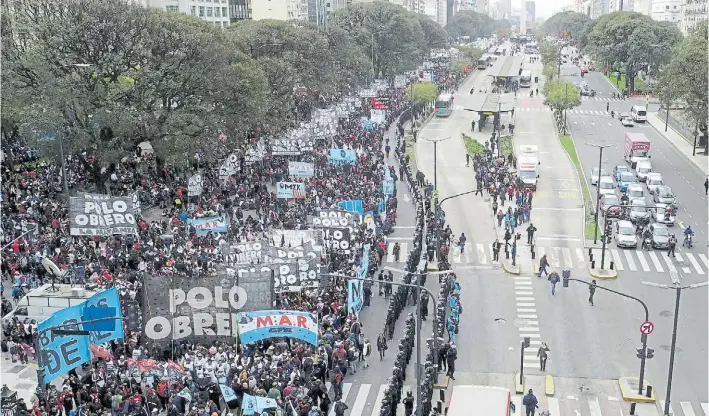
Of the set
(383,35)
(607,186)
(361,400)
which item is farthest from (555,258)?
(383,35)

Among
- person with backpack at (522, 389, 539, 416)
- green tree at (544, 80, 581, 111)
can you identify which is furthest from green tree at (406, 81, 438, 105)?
person with backpack at (522, 389, 539, 416)

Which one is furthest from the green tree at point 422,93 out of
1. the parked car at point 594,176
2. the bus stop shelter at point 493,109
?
the parked car at point 594,176

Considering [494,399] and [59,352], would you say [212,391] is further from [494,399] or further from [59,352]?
[494,399]

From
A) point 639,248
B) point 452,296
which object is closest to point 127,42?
point 452,296

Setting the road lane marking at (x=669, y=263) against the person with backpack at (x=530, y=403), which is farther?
the road lane marking at (x=669, y=263)

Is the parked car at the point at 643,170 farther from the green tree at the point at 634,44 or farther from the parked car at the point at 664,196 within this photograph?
the green tree at the point at 634,44

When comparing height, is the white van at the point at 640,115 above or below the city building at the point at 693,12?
below

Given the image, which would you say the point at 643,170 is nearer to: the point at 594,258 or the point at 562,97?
the point at 594,258
